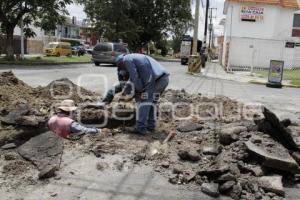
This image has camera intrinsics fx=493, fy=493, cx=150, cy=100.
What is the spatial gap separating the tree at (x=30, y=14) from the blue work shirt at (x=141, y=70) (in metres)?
24.7

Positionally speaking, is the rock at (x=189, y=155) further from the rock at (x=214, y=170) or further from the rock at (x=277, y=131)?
the rock at (x=277, y=131)

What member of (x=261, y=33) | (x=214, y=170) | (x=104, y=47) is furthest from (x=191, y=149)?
(x=261, y=33)

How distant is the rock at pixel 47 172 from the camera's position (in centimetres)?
580

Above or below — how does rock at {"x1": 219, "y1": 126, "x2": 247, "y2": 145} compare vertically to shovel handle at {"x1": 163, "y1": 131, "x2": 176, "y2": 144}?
above

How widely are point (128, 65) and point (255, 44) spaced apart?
96.4 ft

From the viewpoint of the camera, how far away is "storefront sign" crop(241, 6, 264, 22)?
39438mm

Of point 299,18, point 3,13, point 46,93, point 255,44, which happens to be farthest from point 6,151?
point 299,18

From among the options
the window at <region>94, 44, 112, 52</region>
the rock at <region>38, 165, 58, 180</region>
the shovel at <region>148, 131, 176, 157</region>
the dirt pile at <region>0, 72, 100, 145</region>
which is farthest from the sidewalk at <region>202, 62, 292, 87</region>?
the rock at <region>38, 165, 58, 180</region>

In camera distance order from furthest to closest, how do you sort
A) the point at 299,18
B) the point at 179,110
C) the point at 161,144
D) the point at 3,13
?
1. the point at 299,18
2. the point at 3,13
3. the point at 179,110
4. the point at 161,144

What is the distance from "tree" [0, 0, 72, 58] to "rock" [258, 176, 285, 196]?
27271 millimetres

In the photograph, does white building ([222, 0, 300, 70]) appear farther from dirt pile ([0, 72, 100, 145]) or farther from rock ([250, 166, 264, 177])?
rock ([250, 166, 264, 177])

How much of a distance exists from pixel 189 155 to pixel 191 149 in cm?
30

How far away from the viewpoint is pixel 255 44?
35750 mm

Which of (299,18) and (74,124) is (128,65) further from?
(299,18)
